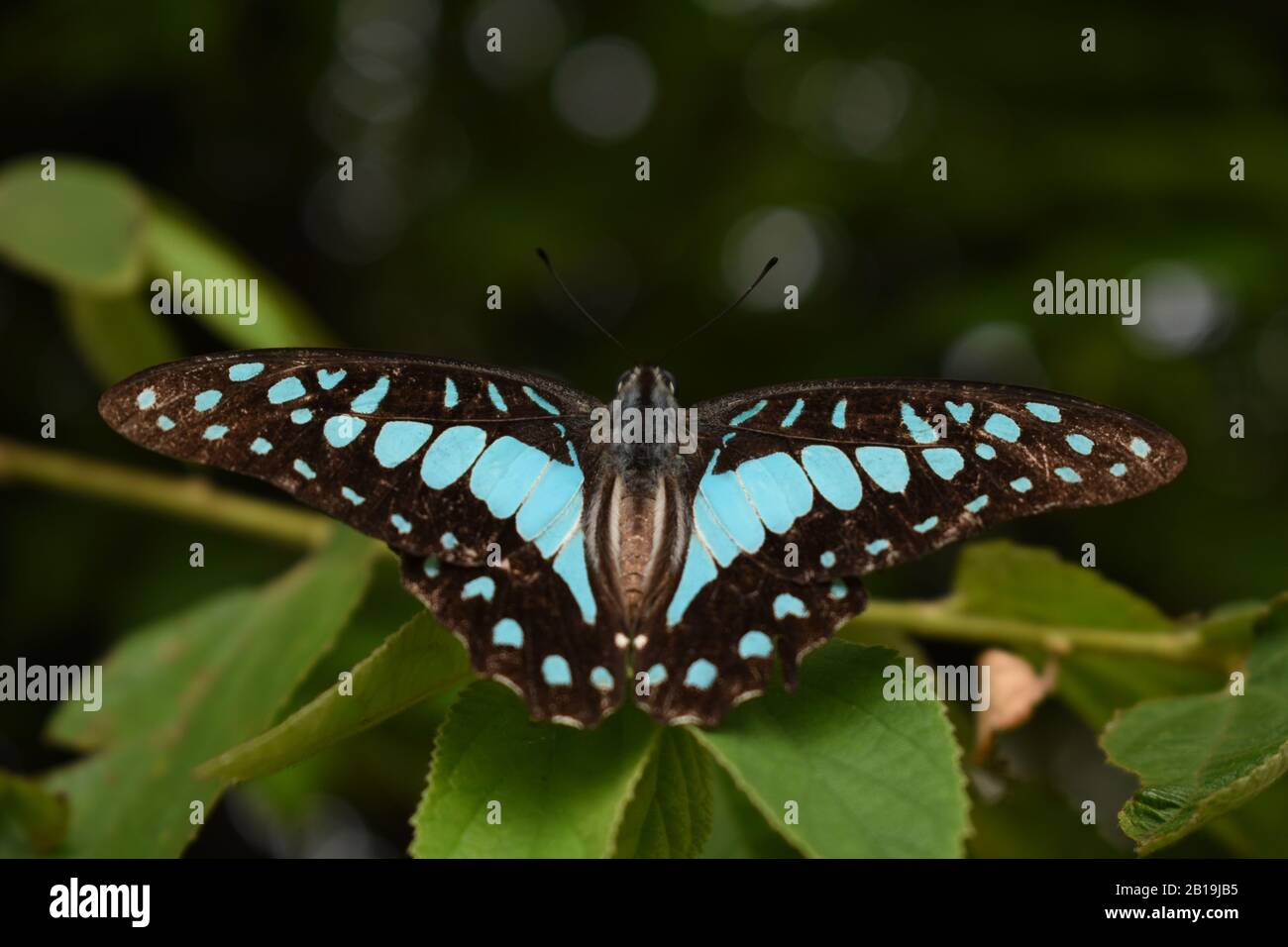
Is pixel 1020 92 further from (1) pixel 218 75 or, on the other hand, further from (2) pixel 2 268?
(2) pixel 2 268

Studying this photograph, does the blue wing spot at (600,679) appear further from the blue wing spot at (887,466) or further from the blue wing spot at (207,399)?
the blue wing spot at (207,399)

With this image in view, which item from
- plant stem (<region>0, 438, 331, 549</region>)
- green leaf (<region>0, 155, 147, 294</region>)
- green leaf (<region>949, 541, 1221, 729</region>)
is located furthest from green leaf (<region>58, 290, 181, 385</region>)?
green leaf (<region>949, 541, 1221, 729</region>)

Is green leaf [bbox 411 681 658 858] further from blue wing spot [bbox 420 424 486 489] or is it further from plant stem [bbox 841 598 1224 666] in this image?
plant stem [bbox 841 598 1224 666]

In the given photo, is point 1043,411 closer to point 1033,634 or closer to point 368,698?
point 1033,634

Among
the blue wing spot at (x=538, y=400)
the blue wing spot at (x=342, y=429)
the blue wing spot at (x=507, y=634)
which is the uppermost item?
the blue wing spot at (x=538, y=400)

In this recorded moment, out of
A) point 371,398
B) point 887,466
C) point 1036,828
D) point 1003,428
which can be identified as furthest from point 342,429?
point 1036,828

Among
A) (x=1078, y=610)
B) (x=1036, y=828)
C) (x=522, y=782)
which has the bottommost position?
(x=1036, y=828)

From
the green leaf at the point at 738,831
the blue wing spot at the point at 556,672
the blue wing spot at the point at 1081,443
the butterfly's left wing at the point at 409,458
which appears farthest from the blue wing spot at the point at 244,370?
the blue wing spot at the point at 1081,443

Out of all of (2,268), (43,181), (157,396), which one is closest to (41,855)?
(157,396)
